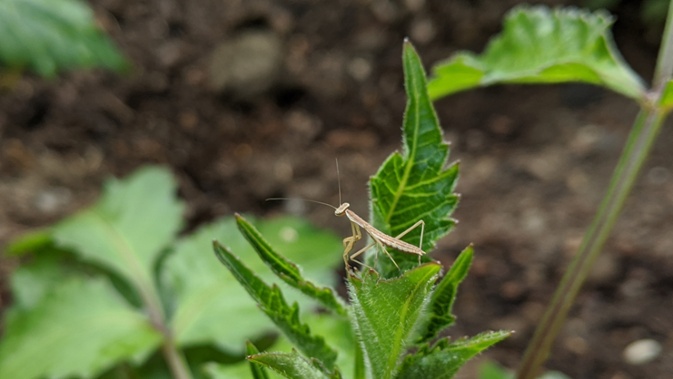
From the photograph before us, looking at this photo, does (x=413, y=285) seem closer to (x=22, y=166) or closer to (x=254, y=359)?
(x=254, y=359)

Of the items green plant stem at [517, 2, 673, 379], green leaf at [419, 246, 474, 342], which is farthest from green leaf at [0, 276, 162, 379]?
green leaf at [419, 246, 474, 342]

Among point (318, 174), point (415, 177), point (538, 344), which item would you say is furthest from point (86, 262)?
point (415, 177)

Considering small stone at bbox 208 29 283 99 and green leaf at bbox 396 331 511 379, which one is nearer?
green leaf at bbox 396 331 511 379

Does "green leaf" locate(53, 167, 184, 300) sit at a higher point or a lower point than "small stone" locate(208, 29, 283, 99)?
lower

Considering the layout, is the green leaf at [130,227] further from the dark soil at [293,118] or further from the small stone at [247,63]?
the small stone at [247,63]

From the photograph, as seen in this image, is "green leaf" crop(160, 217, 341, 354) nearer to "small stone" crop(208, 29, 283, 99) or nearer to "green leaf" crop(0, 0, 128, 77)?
"green leaf" crop(0, 0, 128, 77)

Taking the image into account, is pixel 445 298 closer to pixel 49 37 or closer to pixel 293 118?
pixel 49 37

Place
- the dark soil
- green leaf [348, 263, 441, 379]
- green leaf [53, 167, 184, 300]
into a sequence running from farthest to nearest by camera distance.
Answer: the dark soil → green leaf [53, 167, 184, 300] → green leaf [348, 263, 441, 379]
